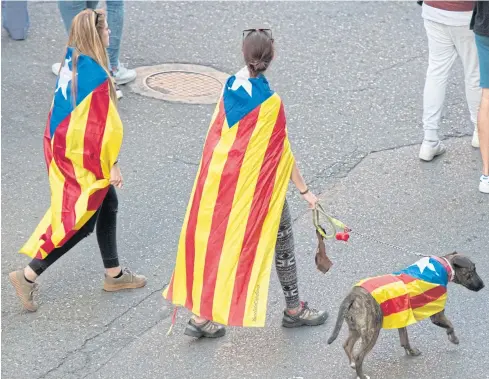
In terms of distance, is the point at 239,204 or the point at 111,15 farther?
the point at 111,15

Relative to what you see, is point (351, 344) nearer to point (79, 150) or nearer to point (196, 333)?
point (196, 333)

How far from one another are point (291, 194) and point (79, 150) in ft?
6.05

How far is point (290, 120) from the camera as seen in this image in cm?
779

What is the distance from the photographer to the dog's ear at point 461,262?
4938 mm

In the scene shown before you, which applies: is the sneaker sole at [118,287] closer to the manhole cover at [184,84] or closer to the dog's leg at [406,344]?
the dog's leg at [406,344]

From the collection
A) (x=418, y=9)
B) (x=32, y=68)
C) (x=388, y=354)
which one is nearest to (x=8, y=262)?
(x=388, y=354)

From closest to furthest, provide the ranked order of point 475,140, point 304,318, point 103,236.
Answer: point 304,318, point 103,236, point 475,140

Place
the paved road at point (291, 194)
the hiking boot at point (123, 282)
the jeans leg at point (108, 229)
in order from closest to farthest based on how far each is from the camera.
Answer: the paved road at point (291, 194) < the jeans leg at point (108, 229) < the hiking boot at point (123, 282)

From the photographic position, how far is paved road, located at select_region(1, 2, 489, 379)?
17.1 ft

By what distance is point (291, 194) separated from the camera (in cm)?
679

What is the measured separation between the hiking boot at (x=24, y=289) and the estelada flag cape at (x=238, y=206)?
1.01m

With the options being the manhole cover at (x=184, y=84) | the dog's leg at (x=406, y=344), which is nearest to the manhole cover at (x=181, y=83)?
the manhole cover at (x=184, y=84)

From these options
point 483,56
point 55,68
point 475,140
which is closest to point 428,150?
point 475,140

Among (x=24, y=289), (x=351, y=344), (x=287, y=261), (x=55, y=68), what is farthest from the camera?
(x=55, y=68)
